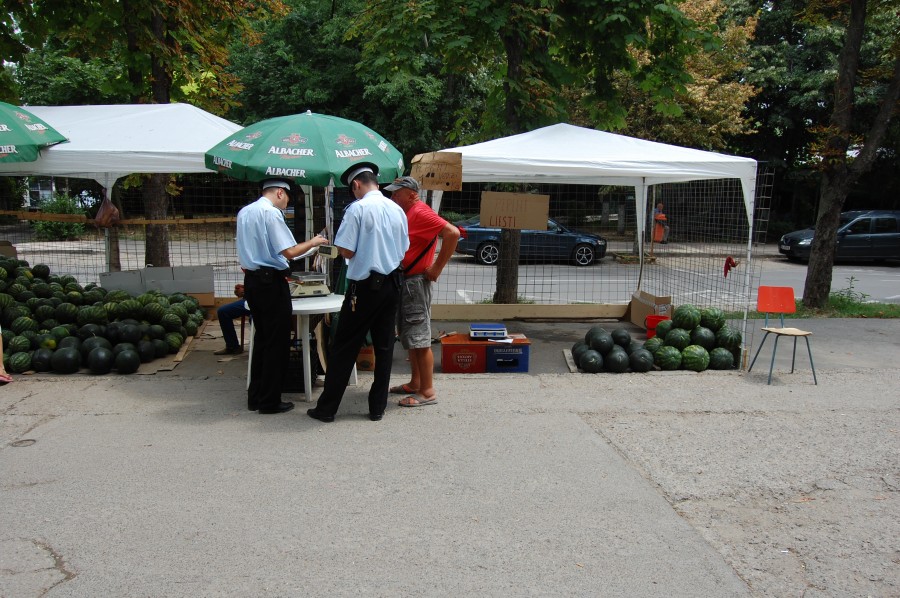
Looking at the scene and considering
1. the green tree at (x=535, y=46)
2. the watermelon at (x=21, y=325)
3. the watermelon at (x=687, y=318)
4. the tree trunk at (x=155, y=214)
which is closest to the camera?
the watermelon at (x=21, y=325)

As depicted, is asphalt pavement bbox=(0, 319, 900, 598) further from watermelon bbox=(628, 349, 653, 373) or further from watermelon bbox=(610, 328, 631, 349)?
watermelon bbox=(610, 328, 631, 349)

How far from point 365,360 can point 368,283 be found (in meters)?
2.20

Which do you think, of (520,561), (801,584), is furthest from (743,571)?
(520,561)

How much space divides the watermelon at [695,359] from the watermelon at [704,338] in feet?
0.48

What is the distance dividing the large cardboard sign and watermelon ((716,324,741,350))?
8.50 feet

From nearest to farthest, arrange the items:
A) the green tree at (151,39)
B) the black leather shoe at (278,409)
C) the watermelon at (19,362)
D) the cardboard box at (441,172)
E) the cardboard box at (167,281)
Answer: the black leather shoe at (278,409), the watermelon at (19,362), the cardboard box at (441,172), the cardboard box at (167,281), the green tree at (151,39)

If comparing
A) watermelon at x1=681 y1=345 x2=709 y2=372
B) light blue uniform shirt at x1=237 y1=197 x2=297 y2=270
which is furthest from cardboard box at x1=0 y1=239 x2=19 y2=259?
watermelon at x1=681 y1=345 x2=709 y2=372

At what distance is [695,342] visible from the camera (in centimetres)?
815

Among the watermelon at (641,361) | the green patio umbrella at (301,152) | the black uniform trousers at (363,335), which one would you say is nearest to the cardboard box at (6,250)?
the green patio umbrella at (301,152)

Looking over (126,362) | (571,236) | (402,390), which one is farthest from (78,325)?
(571,236)

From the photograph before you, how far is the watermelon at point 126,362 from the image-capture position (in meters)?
7.32

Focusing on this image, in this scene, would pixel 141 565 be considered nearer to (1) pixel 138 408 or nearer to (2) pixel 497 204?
(1) pixel 138 408

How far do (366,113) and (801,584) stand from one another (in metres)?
24.1

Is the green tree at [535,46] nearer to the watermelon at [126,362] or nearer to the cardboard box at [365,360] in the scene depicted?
the cardboard box at [365,360]
